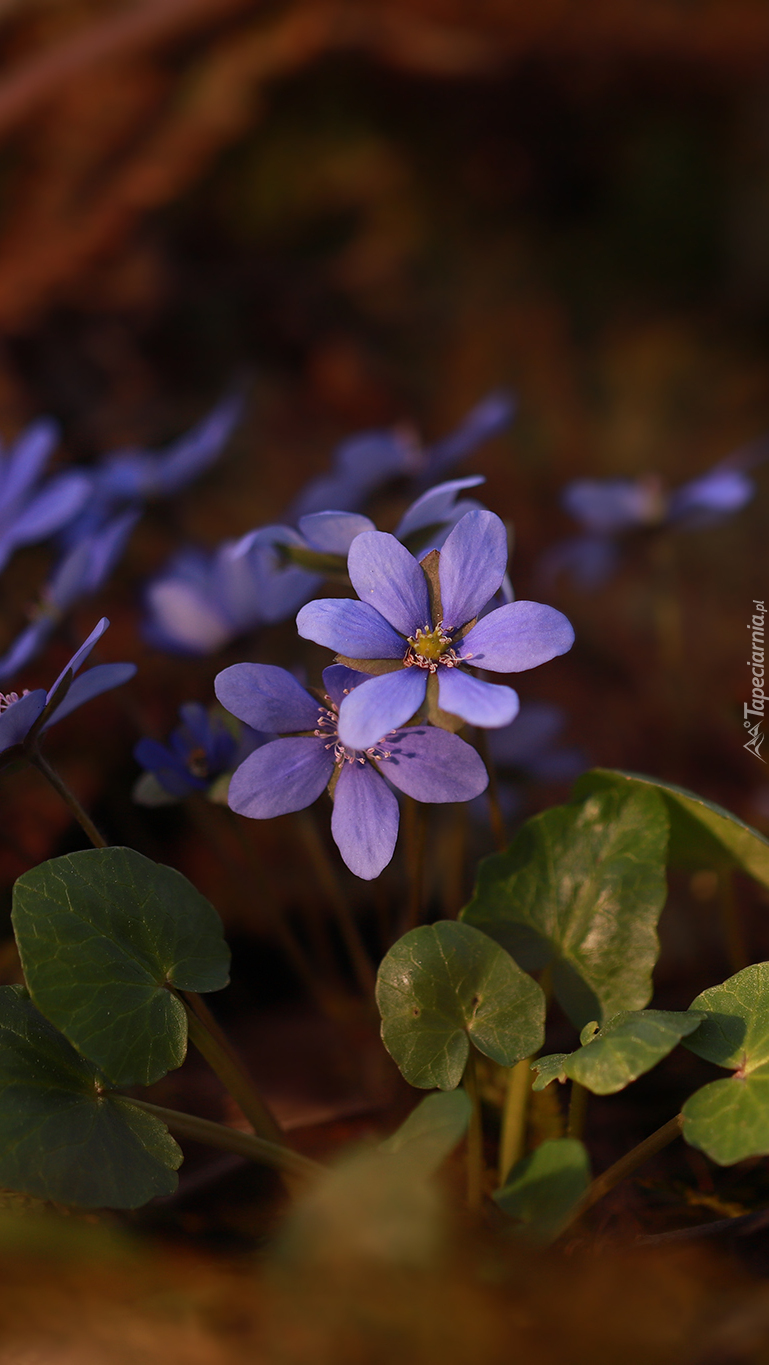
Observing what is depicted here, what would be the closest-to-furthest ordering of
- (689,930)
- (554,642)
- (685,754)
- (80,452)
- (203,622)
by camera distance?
(554,642) < (203,622) < (689,930) < (685,754) < (80,452)

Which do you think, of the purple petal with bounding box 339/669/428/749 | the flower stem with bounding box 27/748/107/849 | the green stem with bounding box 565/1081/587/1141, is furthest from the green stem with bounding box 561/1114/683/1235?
the flower stem with bounding box 27/748/107/849

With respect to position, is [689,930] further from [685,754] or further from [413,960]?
[413,960]

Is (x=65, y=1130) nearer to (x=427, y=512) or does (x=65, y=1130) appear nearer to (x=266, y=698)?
(x=266, y=698)

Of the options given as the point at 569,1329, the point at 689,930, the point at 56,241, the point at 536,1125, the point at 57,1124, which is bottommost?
the point at 689,930

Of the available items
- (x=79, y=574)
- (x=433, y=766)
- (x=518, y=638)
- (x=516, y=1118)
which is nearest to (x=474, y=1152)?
(x=516, y=1118)

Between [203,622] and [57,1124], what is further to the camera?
[203,622]

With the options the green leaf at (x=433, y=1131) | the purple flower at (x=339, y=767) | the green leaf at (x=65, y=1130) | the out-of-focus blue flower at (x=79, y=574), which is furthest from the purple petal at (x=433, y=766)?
the out-of-focus blue flower at (x=79, y=574)

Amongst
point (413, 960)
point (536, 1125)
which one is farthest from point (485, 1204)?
point (413, 960)
